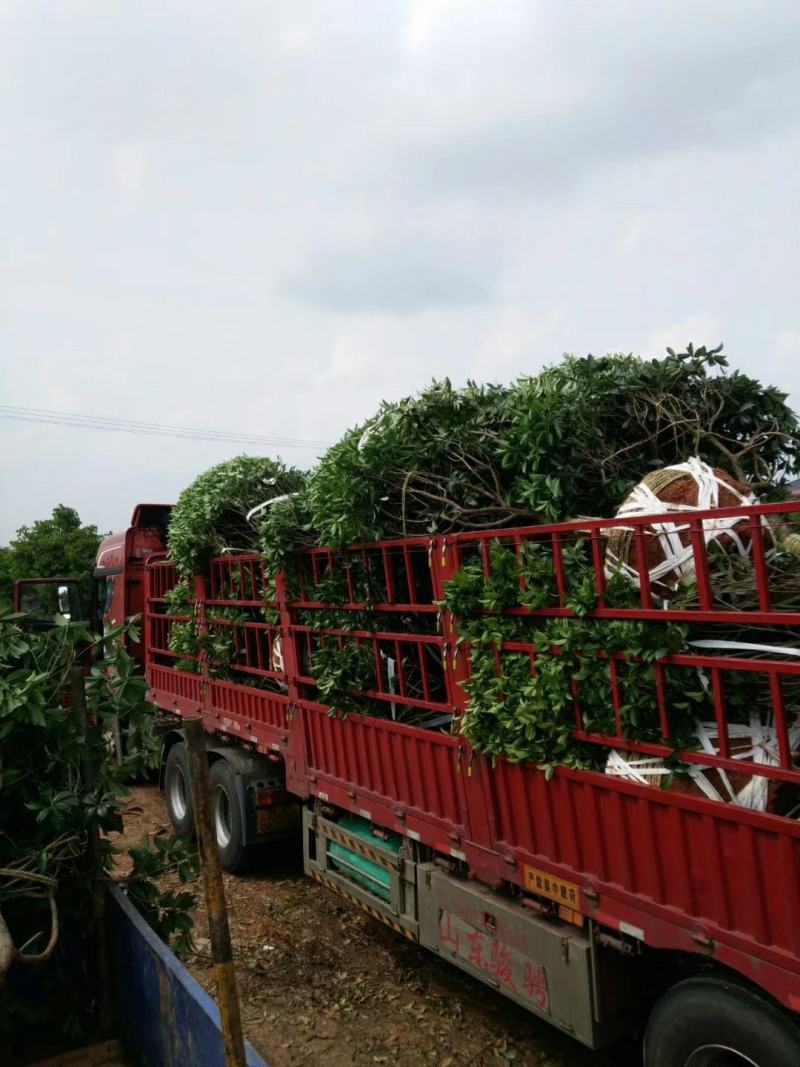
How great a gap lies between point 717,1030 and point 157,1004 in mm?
1983

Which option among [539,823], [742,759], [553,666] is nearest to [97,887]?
[539,823]

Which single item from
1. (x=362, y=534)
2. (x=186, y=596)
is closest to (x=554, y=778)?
(x=362, y=534)

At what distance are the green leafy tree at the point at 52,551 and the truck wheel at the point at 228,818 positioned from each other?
54.9 feet

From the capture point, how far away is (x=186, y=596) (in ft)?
24.1

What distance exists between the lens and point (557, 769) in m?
3.35

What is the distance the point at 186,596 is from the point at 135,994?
14.5 ft

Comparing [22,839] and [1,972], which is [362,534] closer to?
[22,839]

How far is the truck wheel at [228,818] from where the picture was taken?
6.20 meters

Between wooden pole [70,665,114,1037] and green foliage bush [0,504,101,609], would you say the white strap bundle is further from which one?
green foliage bush [0,504,101,609]

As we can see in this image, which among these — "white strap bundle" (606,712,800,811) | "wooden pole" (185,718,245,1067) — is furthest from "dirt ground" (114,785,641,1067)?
"white strap bundle" (606,712,800,811)

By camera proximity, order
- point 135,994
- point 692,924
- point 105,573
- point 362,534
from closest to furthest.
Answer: point 692,924 < point 135,994 < point 362,534 < point 105,573

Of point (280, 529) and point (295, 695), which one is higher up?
point (280, 529)

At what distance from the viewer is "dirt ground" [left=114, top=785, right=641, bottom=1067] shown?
402cm

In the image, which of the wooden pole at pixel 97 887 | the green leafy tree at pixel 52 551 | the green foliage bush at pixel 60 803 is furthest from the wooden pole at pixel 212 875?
the green leafy tree at pixel 52 551
